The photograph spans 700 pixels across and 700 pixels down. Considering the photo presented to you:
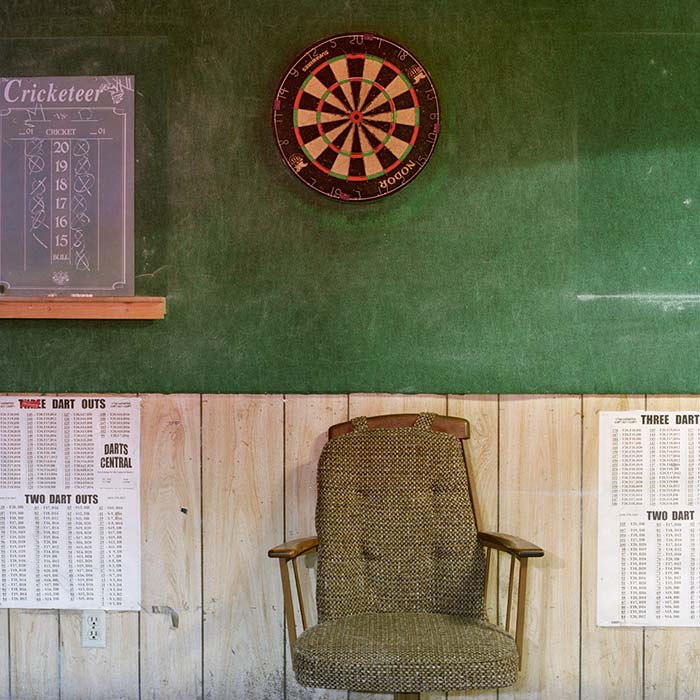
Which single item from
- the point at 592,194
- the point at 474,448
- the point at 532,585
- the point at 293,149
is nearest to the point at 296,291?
the point at 293,149

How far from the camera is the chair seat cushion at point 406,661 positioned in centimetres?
194

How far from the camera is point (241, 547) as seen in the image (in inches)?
103

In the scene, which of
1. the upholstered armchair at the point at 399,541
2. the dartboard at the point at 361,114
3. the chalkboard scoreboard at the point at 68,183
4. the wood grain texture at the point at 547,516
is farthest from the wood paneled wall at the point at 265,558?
the dartboard at the point at 361,114

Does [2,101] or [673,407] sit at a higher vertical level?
[2,101]

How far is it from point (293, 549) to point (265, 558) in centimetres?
45

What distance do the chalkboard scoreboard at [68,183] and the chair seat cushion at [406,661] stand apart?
1.34 metres

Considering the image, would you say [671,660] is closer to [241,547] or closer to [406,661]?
[406,661]

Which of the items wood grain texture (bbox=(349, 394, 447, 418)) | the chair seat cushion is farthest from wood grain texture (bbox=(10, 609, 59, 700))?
wood grain texture (bbox=(349, 394, 447, 418))

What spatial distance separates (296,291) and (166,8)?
1044 mm

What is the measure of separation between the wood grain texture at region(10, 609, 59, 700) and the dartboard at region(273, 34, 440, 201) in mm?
1755

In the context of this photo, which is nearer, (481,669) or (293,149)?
(481,669)

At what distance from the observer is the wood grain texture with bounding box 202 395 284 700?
2.62 metres

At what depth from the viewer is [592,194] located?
103 inches

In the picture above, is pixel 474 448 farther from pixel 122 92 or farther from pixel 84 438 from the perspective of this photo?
pixel 122 92
